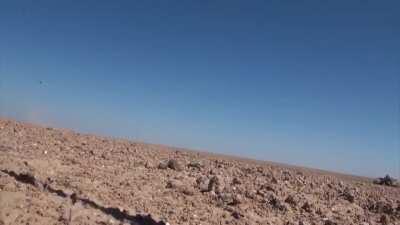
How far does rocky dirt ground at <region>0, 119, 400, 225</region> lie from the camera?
10.4 m

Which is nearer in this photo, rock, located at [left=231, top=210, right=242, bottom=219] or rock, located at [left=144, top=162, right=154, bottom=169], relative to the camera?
rock, located at [left=231, top=210, right=242, bottom=219]

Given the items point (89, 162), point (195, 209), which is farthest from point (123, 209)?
point (89, 162)

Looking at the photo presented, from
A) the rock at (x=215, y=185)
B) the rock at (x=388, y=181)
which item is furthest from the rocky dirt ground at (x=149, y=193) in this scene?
the rock at (x=388, y=181)

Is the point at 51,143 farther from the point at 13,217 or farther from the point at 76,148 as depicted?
the point at 13,217

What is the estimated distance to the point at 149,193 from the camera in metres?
12.1

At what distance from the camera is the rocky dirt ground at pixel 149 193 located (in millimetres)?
10430

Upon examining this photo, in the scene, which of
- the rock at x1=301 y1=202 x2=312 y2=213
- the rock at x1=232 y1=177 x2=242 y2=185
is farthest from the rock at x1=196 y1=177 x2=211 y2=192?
the rock at x1=301 y1=202 x2=312 y2=213

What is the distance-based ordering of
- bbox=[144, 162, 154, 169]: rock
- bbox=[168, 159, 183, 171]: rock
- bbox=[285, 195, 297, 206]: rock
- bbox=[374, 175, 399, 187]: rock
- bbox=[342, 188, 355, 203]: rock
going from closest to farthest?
bbox=[285, 195, 297, 206]: rock, bbox=[342, 188, 355, 203]: rock, bbox=[144, 162, 154, 169]: rock, bbox=[168, 159, 183, 171]: rock, bbox=[374, 175, 399, 187]: rock

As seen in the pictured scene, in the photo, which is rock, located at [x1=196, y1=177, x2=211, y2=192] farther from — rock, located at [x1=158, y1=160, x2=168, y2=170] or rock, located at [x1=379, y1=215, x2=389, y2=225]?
rock, located at [x1=379, y1=215, x2=389, y2=225]

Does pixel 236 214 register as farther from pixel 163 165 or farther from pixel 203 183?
pixel 163 165

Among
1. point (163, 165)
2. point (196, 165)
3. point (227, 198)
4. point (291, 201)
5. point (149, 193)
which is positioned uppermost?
point (196, 165)

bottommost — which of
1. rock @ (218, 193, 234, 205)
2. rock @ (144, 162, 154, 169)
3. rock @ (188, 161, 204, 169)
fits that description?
rock @ (218, 193, 234, 205)

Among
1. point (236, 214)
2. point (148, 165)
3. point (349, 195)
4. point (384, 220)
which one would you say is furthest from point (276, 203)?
point (148, 165)

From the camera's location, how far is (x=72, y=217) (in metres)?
9.95
